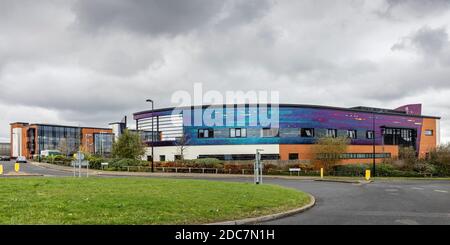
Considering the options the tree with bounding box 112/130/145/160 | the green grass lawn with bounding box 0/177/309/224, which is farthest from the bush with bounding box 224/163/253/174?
the green grass lawn with bounding box 0/177/309/224

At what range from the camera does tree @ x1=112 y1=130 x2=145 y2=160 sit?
59.5 meters

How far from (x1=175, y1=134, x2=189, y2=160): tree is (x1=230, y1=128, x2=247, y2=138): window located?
781 centimetres

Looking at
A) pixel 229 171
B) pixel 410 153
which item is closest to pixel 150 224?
pixel 229 171

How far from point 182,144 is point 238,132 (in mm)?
9398

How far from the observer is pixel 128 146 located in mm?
59688

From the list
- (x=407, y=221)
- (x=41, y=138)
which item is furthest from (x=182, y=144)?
(x=41, y=138)

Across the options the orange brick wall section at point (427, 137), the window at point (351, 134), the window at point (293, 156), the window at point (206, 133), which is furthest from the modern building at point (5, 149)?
the orange brick wall section at point (427, 137)

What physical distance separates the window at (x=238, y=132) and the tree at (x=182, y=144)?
7807mm

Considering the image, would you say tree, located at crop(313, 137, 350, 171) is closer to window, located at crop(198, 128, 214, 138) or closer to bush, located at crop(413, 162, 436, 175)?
bush, located at crop(413, 162, 436, 175)

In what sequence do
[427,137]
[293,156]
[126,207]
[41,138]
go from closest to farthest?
[126,207], [293,156], [427,137], [41,138]

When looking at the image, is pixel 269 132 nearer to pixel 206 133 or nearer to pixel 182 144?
pixel 206 133
